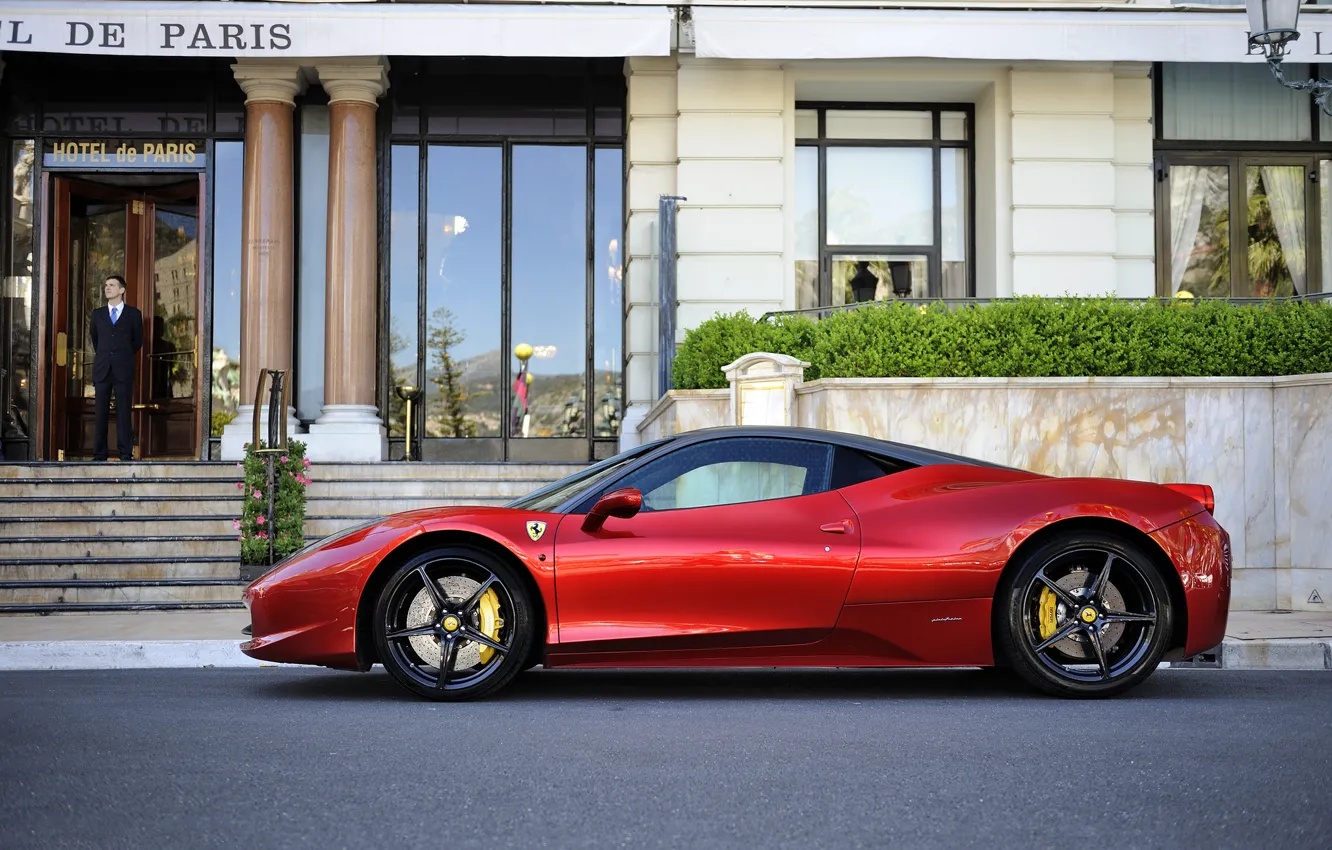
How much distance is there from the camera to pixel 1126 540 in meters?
6.36

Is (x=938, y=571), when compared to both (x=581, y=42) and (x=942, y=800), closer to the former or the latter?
(x=942, y=800)

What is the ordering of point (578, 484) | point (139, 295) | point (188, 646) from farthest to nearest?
point (139, 295) < point (188, 646) < point (578, 484)

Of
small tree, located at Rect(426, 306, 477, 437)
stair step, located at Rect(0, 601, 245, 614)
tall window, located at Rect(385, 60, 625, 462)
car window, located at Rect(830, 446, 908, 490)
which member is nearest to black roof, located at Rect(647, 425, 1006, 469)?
car window, located at Rect(830, 446, 908, 490)

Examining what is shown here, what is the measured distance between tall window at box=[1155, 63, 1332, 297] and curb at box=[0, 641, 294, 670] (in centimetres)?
1201

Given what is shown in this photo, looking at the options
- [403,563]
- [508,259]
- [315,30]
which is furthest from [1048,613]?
[508,259]

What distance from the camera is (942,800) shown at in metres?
4.04

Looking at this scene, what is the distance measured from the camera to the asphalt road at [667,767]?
3.68 metres

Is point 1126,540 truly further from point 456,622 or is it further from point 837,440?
point 456,622

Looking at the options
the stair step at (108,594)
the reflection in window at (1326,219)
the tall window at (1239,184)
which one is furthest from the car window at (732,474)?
the reflection in window at (1326,219)

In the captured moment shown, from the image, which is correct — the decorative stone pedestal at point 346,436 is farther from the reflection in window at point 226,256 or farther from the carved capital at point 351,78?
the carved capital at point 351,78

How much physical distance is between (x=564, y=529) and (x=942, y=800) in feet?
8.41

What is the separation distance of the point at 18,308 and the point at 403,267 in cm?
437

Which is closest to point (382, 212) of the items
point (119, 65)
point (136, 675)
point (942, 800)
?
point (119, 65)

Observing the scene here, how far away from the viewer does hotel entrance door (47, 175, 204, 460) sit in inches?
664
